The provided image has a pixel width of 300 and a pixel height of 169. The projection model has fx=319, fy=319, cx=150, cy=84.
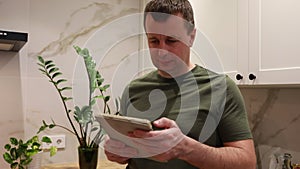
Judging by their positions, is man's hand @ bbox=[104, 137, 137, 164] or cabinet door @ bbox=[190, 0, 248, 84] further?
cabinet door @ bbox=[190, 0, 248, 84]

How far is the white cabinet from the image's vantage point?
1211mm

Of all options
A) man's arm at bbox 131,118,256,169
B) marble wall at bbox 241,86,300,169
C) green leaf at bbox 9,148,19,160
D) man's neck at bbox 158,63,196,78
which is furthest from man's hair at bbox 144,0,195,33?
green leaf at bbox 9,148,19,160

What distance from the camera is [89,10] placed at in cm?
219

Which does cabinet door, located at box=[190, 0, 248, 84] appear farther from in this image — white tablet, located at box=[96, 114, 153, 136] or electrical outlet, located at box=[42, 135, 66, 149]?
electrical outlet, located at box=[42, 135, 66, 149]

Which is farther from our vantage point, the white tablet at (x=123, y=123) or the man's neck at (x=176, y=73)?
the man's neck at (x=176, y=73)

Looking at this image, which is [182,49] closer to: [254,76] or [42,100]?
[254,76]

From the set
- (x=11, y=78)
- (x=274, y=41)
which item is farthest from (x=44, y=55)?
(x=274, y=41)

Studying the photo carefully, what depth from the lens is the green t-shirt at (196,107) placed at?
96 centimetres

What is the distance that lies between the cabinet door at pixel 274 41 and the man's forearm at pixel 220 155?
41 centimetres

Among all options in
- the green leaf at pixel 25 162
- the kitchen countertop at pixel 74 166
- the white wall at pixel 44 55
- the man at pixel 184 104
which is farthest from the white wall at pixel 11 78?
the man at pixel 184 104

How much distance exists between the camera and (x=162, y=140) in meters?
0.77

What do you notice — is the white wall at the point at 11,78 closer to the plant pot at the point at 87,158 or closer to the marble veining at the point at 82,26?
the marble veining at the point at 82,26

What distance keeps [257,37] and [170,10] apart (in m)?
0.51

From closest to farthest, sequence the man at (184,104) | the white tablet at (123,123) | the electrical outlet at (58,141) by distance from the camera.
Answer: the white tablet at (123,123), the man at (184,104), the electrical outlet at (58,141)
